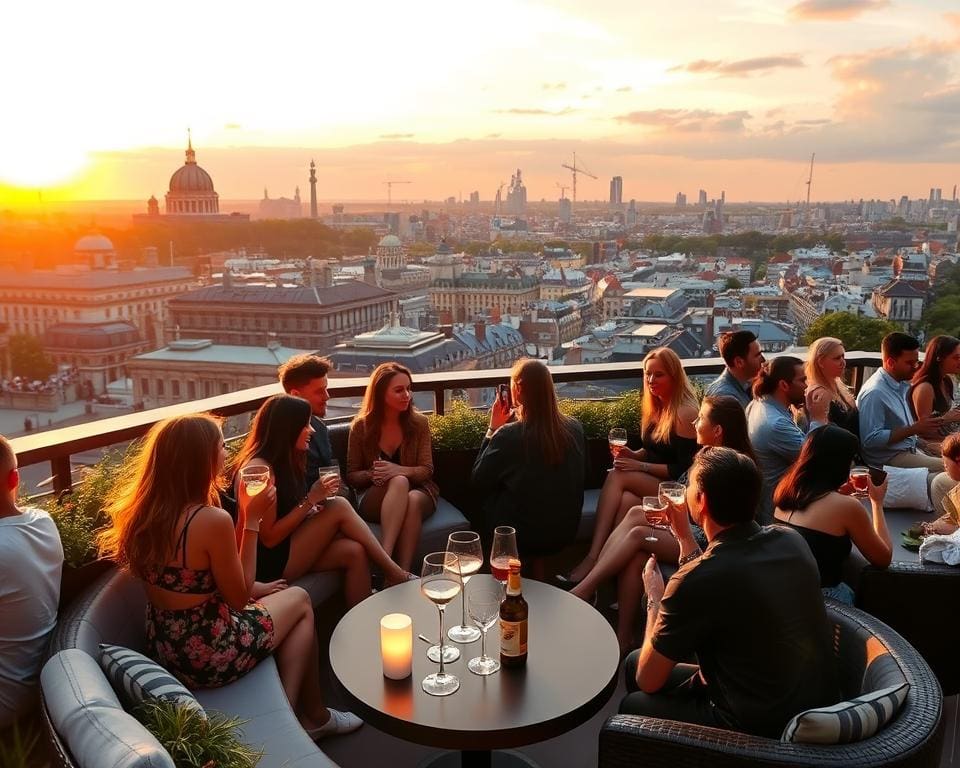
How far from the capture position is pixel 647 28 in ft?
31.3

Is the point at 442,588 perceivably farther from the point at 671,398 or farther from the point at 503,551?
the point at 671,398

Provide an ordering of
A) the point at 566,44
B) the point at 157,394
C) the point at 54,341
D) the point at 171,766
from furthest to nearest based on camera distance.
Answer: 1. the point at 54,341
2. the point at 157,394
3. the point at 566,44
4. the point at 171,766

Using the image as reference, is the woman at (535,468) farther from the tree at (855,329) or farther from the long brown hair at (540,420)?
the tree at (855,329)

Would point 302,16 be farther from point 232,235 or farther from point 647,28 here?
point 232,235

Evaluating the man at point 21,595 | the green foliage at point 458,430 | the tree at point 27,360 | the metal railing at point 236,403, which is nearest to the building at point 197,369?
the tree at point 27,360

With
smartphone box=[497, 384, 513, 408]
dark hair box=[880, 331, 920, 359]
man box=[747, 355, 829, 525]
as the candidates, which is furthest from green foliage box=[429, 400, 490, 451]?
dark hair box=[880, 331, 920, 359]

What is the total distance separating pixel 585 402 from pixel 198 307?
63772mm

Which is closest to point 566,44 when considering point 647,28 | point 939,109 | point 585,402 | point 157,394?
point 647,28

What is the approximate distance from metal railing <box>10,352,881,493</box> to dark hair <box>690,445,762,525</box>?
1618mm

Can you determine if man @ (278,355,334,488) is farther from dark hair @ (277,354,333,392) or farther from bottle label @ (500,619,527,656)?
bottle label @ (500,619,527,656)

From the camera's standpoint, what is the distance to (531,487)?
10.0ft

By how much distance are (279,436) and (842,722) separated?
6.06ft

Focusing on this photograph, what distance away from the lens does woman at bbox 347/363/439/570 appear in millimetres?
3223

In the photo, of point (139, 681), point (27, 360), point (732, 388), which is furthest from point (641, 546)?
point (27, 360)
